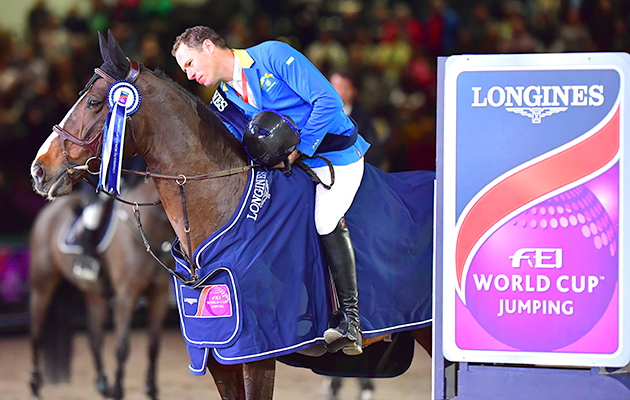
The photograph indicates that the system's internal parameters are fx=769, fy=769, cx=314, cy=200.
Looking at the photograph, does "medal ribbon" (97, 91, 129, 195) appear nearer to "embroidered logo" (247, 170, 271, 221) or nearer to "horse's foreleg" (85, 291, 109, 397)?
"embroidered logo" (247, 170, 271, 221)

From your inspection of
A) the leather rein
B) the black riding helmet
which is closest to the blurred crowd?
the black riding helmet

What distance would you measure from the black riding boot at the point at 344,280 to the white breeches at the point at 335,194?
4 cm

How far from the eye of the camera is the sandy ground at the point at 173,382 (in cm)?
542

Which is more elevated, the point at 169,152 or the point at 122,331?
the point at 169,152

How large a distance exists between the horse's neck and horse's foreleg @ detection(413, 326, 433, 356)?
3.67 feet

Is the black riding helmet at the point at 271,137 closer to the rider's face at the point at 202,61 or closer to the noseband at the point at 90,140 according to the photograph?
the rider's face at the point at 202,61

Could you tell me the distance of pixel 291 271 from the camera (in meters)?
2.82

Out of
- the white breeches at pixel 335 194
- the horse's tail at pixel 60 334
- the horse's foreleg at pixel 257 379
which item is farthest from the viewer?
the horse's tail at pixel 60 334

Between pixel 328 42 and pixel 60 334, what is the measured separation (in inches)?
186

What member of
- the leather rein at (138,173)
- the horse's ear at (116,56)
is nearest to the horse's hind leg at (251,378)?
the leather rein at (138,173)

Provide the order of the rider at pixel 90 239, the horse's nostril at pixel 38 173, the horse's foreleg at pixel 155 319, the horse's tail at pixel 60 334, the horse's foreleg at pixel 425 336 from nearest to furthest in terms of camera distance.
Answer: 1. the horse's nostril at pixel 38 173
2. the horse's foreleg at pixel 425 336
3. the horse's foreleg at pixel 155 319
4. the horse's tail at pixel 60 334
5. the rider at pixel 90 239

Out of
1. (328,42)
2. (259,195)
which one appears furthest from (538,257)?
(328,42)

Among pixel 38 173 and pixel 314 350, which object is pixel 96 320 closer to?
pixel 314 350

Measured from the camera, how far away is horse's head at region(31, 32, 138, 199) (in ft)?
8.74
